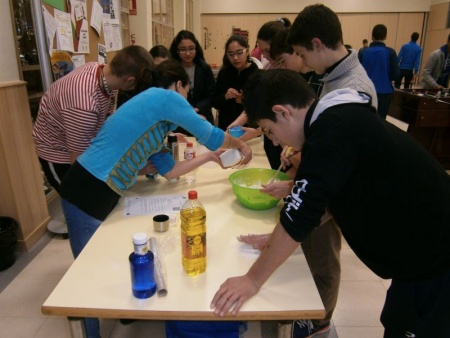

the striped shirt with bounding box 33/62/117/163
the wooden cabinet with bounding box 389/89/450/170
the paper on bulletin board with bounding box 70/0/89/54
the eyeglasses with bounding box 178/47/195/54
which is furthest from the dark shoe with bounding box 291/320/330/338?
the wooden cabinet with bounding box 389/89/450/170

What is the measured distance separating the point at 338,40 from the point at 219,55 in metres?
8.23

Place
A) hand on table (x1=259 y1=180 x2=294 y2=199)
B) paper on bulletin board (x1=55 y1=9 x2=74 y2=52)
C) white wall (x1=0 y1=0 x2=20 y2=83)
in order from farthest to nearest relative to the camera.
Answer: paper on bulletin board (x1=55 y1=9 x2=74 y2=52) → white wall (x1=0 y1=0 x2=20 y2=83) → hand on table (x1=259 y1=180 x2=294 y2=199)

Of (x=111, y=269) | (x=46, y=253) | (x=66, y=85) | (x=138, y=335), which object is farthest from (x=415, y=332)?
(x=46, y=253)

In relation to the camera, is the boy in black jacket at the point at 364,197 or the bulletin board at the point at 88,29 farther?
the bulletin board at the point at 88,29

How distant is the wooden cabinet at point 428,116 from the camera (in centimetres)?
388

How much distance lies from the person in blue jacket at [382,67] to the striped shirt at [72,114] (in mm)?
3912

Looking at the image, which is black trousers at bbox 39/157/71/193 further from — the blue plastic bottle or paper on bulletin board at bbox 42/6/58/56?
the blue plastic bottle

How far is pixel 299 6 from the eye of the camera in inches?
346

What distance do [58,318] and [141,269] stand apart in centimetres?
131

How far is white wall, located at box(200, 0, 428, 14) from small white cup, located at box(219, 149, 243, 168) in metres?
8.21

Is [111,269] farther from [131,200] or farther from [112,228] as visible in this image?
[131,200]

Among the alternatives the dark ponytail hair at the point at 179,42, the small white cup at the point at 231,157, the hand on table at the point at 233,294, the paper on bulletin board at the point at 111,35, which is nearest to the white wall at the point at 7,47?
the paper on bulletin board at the point at 111,35

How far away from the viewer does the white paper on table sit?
1.41m

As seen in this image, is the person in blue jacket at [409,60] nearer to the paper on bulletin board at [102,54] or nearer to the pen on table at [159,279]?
the paper on bulletin board at [102,54]
